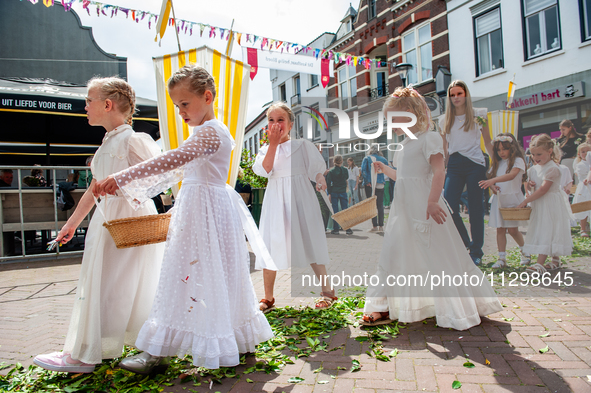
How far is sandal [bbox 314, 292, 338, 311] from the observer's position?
11.0ft

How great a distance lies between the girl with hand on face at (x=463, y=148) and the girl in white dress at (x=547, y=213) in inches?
17.7

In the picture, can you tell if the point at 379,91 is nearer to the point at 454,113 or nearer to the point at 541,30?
the point at 541,30

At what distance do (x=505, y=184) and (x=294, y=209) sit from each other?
204 cm

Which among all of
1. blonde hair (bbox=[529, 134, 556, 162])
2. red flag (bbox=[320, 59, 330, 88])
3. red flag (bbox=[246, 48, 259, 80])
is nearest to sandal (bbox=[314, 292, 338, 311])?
blonde hair (bbox=[529, 134, 556, 162])

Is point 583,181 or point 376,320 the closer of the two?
point 376,320

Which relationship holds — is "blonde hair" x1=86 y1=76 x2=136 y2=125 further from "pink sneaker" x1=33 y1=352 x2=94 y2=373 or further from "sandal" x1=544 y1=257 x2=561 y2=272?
"sandal" x1=544 y1=257 x2=561 y2=272

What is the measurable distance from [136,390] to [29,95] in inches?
239

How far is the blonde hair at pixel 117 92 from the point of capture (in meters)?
2.27

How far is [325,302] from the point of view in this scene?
11.1 feet

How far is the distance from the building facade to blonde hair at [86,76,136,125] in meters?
2.89

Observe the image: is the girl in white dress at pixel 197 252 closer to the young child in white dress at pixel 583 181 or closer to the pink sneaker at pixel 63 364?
the pink sneaker at pixel 63 364

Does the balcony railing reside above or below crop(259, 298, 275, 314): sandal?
above

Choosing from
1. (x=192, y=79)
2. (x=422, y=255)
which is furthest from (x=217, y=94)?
(x=422, y=255)

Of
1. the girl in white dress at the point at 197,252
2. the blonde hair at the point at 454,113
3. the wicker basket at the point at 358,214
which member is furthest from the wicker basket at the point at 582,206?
the girl in white dress at the point at 197,252
